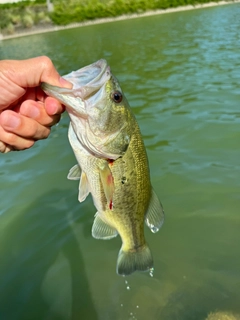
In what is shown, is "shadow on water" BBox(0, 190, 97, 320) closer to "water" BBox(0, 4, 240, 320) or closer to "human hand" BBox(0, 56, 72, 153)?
"water" BBox(0, 4, 240, 320)

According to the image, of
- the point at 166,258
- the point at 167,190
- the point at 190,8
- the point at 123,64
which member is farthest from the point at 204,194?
the point at 190,8

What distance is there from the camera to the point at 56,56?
75.8 ft

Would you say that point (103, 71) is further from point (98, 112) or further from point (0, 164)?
point (0, 164)

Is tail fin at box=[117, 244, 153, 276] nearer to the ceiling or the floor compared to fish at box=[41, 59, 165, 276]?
nearer to the floor

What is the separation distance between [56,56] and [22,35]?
23.9 meters

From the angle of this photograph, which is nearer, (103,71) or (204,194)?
(103,71)

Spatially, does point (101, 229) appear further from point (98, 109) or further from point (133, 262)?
point (98, 109)

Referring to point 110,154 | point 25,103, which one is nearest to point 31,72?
point 25,103

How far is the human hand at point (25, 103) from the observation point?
262 cm

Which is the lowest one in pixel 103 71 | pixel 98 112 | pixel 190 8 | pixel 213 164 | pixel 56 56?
pixel 190 8

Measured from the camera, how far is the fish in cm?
243

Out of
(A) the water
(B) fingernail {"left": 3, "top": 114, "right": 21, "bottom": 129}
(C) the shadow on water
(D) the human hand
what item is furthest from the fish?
(C) the shadow on water

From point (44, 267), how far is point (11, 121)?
261 cm

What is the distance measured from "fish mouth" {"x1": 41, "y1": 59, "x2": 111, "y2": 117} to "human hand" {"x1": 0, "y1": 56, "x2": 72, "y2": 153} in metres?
0.08
